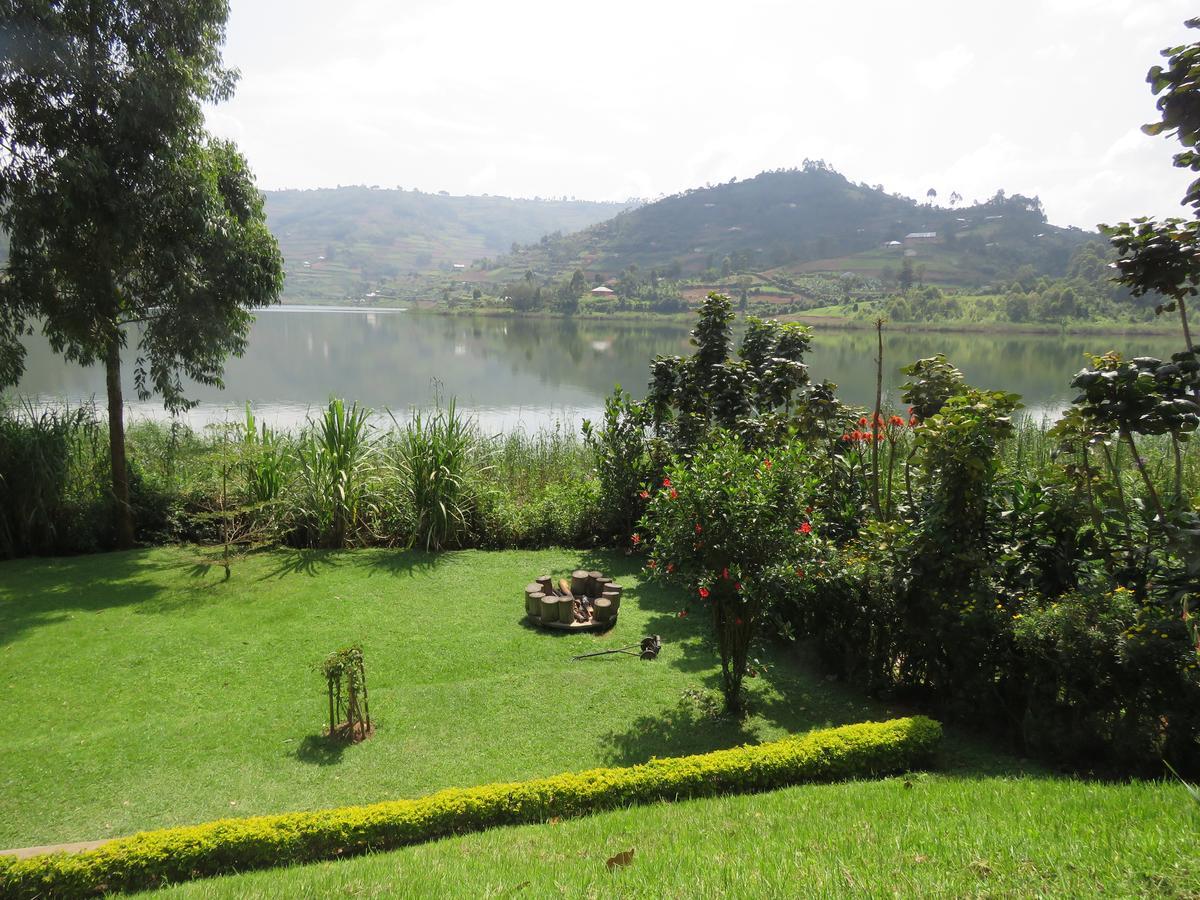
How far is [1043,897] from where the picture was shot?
229 cm

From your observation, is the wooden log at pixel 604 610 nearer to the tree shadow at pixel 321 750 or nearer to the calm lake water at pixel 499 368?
the tree shadow at pixel 321 750

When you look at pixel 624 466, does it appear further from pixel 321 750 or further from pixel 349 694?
pixel 321 750

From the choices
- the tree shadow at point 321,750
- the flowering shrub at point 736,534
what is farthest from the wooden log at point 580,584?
the tree shadow at point 321,750

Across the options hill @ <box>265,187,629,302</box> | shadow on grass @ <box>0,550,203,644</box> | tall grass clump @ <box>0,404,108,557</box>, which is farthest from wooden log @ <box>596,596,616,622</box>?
hill @ <box>265,187,629,302</box>

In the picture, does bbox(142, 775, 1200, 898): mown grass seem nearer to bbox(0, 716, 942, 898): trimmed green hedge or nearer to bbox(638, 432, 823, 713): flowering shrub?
bbox(0, 716, 942, 898): trimmed green hedge

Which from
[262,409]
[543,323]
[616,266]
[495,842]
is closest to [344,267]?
[616,266]

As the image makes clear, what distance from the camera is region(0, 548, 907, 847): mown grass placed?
388cm

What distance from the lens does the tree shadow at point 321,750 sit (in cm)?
412

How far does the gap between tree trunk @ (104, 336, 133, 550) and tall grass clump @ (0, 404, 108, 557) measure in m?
0.17

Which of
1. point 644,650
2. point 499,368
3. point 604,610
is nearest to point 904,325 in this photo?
point 499,368

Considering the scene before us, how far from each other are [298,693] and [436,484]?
3526 millimetres

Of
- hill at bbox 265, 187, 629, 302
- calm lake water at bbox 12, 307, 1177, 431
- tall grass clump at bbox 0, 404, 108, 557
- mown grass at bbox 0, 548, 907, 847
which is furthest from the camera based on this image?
hill at bbox 265, 187, 629, 302

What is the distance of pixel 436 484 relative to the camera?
825cm

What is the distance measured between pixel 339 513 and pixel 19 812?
482 centimetres
